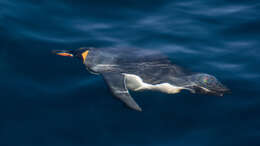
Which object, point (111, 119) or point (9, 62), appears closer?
point (111, 119)

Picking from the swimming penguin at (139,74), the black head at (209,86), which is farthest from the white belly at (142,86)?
the black head at (209,86)

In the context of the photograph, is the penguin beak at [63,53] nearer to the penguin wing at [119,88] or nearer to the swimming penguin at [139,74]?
the swimming penguin at [139,74]

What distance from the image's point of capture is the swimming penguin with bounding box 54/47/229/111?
6070 millimetres

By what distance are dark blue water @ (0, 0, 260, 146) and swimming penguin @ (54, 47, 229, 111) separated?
0.22 m

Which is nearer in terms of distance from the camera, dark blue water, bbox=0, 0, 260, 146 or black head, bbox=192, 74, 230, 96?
dark blue water, bbox=0, 0, 260, 146

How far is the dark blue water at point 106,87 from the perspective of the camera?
4.99 metres

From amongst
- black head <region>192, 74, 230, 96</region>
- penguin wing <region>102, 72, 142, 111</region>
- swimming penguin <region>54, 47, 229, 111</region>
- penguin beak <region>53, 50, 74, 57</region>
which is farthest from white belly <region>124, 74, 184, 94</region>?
penguin beak <region>53, 50, 74, 57</region>

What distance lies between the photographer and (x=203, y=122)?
5219 mm

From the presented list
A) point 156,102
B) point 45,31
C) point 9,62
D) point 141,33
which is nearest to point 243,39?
point 141,33

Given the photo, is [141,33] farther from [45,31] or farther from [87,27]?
[45,31]

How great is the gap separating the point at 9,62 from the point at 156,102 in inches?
150

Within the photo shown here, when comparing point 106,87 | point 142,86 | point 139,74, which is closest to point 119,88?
point 106,87

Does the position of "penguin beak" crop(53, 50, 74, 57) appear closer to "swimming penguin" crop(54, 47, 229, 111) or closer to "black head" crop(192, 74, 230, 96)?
"swimming penguin" crop(54, 47, 229, 111)

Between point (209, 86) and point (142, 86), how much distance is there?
1.50 meters
